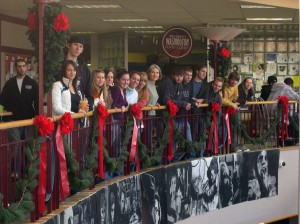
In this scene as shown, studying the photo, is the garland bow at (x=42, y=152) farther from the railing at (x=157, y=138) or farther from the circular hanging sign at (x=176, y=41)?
the circular hanging sign at (x=176, y=41)

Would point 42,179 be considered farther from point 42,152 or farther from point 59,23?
point 59,23

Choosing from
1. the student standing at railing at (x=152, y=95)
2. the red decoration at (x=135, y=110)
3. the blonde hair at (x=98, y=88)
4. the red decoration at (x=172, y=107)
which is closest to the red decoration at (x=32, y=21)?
the blonde hair at (x=98, y=88)

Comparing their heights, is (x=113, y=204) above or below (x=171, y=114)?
below

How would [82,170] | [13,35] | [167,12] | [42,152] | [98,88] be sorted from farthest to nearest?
[167,12] < [13,35] < [98,88] < [82,170] < [42,152]

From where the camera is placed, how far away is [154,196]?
1069 cm

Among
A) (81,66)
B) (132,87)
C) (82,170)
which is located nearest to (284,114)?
(132,87)

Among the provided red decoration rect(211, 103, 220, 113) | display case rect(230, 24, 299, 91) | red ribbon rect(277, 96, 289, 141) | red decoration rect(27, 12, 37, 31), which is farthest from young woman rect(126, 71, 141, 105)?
display case rect(230, 24, 299, 91)

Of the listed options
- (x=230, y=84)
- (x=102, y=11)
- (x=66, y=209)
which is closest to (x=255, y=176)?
(x=230, y=84)

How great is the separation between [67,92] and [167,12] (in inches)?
343

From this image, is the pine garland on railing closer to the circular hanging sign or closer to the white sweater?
the white sweater

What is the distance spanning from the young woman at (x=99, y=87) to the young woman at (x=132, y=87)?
2.44 ft

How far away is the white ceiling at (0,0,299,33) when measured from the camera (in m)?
14.6

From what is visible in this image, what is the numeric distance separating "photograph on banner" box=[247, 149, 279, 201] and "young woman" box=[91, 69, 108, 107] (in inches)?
206

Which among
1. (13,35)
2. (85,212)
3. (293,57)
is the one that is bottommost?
(85,212)
